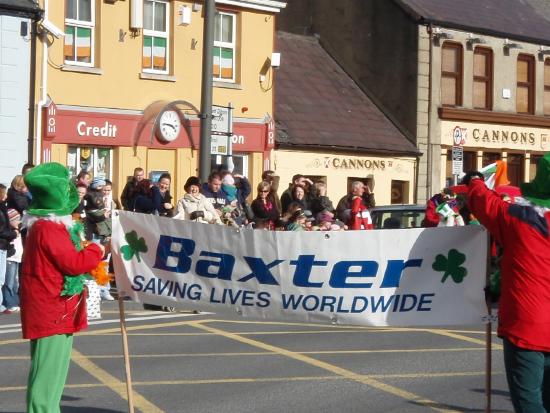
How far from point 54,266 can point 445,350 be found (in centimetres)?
628

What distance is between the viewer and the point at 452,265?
27.2 feet

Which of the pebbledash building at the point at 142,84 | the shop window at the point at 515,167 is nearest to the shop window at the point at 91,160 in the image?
the pebbledash building at the point at 142,84

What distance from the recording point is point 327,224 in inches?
768

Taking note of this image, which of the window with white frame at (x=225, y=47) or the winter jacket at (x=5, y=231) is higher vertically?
the window with white frame at (x=225, y=47)

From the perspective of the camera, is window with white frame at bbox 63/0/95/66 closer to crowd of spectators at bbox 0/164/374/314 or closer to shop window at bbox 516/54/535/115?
crowd of spectators at bbox 0/164/374/314

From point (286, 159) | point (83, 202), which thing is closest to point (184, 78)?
point (286, 159)

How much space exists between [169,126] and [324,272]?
65.6 ft

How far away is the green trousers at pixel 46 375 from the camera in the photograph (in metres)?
7.66

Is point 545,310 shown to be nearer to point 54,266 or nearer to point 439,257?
point 439,257

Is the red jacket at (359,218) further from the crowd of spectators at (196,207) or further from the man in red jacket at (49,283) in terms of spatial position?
the man in red jacket at (49,283)

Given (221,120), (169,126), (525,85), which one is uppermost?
(525,85)

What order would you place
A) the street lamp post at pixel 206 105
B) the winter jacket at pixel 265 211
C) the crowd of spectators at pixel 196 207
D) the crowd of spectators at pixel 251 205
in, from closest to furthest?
the crowd of spectators at pixel 196 207 < the crowd of spectators at pixel 251 205 < the winter jacket at pixel 265 211 < the street lamp post at pixel 206 105

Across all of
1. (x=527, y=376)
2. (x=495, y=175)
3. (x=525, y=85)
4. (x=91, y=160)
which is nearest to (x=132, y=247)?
(x=495, y=175)

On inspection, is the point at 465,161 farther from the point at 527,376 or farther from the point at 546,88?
the point at 527,376
